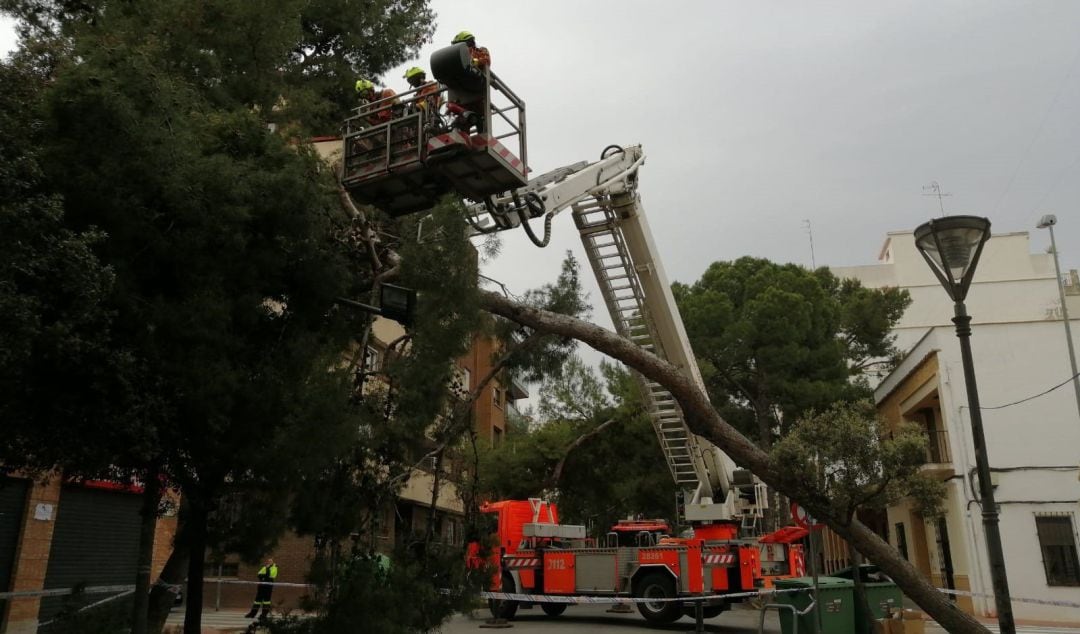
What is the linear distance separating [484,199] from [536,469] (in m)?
20.0

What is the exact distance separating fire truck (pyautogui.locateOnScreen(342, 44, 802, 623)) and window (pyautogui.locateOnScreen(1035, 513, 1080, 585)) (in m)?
6.95

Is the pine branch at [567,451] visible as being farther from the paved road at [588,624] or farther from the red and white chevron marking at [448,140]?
the red and white chevron marking at [448,140]

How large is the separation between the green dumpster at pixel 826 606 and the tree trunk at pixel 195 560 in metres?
8.68

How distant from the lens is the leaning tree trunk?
8992 mm

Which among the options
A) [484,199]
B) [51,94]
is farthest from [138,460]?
[484,199]

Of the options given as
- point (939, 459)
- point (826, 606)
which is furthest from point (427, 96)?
point (939, 459)

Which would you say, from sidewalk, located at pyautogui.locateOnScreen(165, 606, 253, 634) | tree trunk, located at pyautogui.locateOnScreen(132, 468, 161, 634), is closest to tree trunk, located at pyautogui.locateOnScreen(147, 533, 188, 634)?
tree trunk, located at pyautogui.locateOnScreen(132, 468, 161, 634)

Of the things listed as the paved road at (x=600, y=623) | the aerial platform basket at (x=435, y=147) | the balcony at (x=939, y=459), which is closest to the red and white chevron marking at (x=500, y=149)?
the aerial platform basket at (x=435, y=147)

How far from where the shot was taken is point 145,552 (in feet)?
19.6

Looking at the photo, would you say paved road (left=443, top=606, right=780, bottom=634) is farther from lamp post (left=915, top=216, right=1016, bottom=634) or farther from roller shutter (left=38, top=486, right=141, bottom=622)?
lamp post (left=915, top=216, right=1016, bottom=634)

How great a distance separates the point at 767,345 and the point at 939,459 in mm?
6783

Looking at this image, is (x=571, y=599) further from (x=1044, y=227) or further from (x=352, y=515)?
(x=1044, y=227)

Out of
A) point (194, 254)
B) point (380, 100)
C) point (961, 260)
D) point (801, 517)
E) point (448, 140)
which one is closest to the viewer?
point (194, 254)

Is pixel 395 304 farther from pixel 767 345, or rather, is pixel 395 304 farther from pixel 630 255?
pixel 767 345
